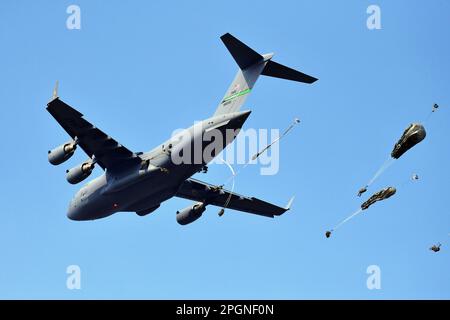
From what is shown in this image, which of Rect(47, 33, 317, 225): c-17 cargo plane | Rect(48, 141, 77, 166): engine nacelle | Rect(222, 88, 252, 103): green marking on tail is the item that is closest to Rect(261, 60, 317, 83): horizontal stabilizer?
Rect(47, 33, 317, 225): c-17 cargo plane

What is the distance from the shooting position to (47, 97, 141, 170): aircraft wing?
87.1 feet

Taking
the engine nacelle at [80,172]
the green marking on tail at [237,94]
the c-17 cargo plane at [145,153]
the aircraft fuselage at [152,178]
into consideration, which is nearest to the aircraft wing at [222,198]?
the aircraft fuselage at [152,178]

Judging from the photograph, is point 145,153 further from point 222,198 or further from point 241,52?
point 222,198

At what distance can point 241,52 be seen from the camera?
27547 mm

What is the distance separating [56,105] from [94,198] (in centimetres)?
486

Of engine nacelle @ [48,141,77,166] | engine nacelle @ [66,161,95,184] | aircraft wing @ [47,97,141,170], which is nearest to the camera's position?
aircraft wing @ [47,97,141,170]

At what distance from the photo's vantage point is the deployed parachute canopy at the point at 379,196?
23391 millimetres

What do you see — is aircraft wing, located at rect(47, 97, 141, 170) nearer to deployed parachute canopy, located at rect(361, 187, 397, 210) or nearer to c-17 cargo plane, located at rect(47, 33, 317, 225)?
c-17 cargo plane, located at rect(47, 33, 317, 225)

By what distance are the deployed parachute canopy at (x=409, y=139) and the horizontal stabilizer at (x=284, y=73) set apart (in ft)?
19.3

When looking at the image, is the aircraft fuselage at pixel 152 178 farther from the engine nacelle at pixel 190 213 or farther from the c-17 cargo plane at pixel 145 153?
the engine nacelle at pixel 190 213

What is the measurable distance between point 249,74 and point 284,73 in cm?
128

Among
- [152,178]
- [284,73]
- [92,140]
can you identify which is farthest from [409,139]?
[92,140]
